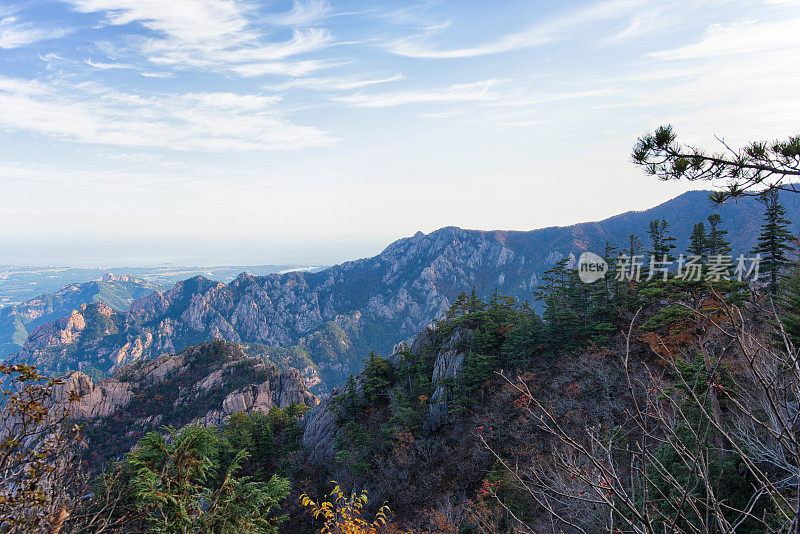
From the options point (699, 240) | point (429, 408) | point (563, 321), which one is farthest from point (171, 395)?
point (699, 240)

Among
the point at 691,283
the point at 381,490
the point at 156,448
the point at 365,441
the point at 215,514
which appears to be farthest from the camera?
the point at 365,441

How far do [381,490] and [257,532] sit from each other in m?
22.4

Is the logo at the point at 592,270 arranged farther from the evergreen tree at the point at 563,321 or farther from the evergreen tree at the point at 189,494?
the evergreen tree at the point at 189,494

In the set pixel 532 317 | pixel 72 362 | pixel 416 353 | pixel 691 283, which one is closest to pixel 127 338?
pixel 72 362

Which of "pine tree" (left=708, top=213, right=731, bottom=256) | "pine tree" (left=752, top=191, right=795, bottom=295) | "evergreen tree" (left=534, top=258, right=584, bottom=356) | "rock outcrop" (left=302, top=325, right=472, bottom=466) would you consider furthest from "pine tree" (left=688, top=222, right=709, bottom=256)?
"rock outcrop" (left=302, top=325, right=472, bottom=466)

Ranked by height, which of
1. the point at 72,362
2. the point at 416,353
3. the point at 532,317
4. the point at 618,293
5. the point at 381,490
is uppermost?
the point at 618,293

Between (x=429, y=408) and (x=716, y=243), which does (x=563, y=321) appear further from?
(x=716, y=243)

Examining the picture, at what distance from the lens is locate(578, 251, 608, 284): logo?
105 feet

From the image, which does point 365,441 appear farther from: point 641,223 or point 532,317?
point 641,223

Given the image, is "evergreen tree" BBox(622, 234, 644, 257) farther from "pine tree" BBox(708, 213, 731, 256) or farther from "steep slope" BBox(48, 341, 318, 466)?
"steep slope" BBox(48, 341, 318, 466)

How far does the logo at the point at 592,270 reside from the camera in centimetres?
3187

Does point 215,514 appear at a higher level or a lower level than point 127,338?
higher

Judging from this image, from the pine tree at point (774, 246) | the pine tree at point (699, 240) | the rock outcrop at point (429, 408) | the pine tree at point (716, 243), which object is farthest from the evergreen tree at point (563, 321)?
the pine tree at point (774, 246)

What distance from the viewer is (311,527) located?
89.2 ft
